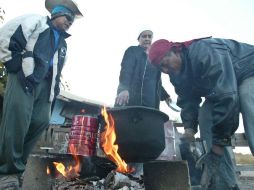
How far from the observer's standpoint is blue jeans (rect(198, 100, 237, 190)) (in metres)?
3.36

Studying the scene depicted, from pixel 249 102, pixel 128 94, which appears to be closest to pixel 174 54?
pixel 249 102

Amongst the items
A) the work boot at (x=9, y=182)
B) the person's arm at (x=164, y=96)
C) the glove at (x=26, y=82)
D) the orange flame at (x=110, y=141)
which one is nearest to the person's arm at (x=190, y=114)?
the orange flame at (x=110, y=141)

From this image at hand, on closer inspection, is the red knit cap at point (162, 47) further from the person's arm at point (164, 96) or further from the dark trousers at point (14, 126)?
the person's arm at point (164, 96)

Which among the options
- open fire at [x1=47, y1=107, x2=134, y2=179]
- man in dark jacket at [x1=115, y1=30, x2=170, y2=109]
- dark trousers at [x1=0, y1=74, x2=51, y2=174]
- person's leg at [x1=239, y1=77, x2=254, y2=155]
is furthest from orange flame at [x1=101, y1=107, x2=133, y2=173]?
person's leg at [x1=239, y1=77, x2=254, y2=155]

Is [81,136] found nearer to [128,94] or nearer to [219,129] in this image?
[128,94]

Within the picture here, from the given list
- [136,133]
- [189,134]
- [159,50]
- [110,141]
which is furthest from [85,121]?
[159,50]

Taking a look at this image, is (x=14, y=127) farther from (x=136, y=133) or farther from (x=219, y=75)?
(x=219, y=75)

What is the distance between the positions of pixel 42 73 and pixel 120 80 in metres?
2.16

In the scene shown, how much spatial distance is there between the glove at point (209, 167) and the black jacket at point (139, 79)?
2123mm

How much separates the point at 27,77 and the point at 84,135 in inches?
65.2

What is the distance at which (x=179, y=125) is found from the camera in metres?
6.21

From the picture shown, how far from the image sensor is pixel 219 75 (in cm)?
296

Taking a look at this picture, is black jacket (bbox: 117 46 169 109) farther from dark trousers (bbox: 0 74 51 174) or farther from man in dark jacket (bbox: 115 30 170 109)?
dark trousers (bbox: 0 74 51 174)

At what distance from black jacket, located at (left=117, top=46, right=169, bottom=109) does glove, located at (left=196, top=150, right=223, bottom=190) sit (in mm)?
2123
